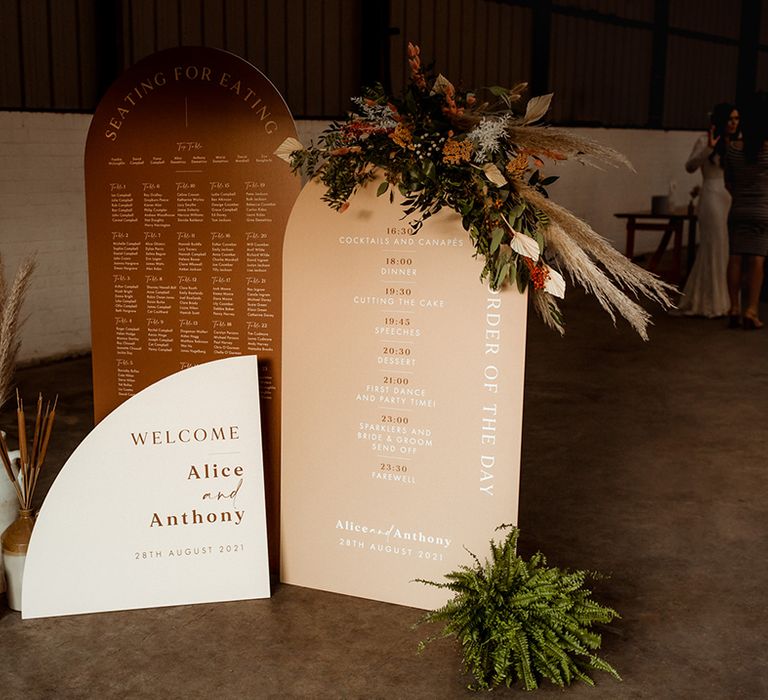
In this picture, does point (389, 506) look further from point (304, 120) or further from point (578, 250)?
point (304, 120)

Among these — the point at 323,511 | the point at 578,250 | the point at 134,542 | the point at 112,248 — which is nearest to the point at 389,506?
the point at 323,511

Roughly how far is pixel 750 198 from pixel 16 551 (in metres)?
6.35

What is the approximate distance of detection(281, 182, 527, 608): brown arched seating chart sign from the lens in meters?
2.88

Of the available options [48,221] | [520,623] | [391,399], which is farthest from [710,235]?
[520,623]

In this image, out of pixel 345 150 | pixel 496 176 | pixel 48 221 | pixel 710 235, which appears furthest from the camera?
pixel 710 235

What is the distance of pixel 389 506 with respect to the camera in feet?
10.0

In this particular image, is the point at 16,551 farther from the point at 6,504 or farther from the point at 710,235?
the point at 710,235

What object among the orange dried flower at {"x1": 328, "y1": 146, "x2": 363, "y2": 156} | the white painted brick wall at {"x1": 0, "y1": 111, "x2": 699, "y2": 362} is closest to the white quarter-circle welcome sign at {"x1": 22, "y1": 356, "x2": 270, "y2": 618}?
the orange dried flower at {"x1": 328, "y1": 146, "x2": 363, "y2": 156}

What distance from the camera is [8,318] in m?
2.88

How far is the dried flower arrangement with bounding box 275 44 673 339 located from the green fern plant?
0.71 meters

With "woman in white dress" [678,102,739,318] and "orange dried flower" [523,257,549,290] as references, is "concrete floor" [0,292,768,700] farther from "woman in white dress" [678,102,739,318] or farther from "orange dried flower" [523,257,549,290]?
"woman in white dress" [678,102,739,318]

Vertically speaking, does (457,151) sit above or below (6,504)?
above

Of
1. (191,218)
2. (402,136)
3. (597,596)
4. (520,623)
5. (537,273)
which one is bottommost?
(597,596)

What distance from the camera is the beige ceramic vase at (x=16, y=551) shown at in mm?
3031
